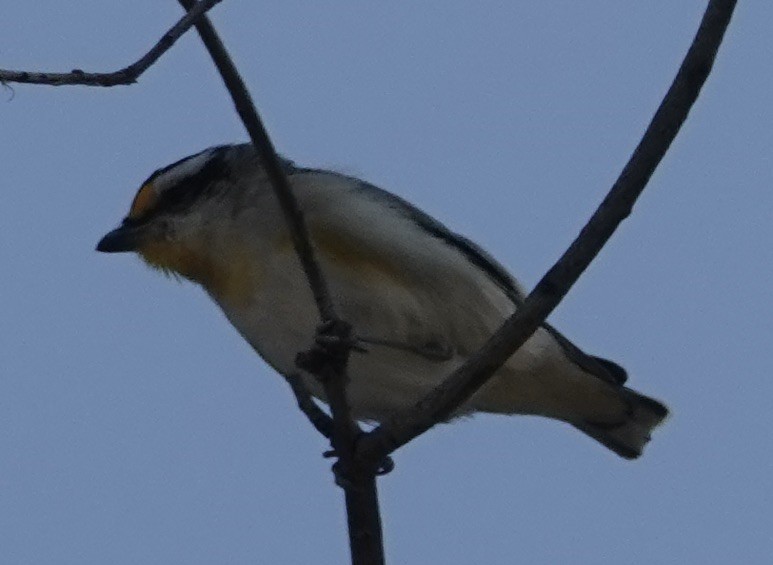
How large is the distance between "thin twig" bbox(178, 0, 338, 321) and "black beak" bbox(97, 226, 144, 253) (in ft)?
7.77

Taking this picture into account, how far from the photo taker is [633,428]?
773 centimetres

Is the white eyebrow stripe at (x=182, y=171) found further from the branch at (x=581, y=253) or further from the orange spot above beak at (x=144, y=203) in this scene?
the branch at (x=581, y=253)

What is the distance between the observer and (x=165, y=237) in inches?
270

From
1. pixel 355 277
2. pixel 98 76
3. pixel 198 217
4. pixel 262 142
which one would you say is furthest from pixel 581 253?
pixel 198 217

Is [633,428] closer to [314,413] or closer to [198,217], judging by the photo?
[198,217]

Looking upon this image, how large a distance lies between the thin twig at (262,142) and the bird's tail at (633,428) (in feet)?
10.8

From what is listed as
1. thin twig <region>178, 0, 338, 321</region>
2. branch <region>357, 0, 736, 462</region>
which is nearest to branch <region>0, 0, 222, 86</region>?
thin twig <region>178, 0, 338, 321</region>

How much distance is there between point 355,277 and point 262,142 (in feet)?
6.14

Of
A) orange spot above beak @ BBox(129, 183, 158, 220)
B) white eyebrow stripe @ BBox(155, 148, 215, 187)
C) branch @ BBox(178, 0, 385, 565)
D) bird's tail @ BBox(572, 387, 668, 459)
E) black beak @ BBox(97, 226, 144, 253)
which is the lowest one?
branch @ BBox(178, 0, 385, 565)

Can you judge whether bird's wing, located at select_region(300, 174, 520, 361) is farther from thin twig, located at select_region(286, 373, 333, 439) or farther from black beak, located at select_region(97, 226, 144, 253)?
black beak, located at select_region(97, 226, 144, 253)

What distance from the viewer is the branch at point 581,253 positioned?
4074 mm

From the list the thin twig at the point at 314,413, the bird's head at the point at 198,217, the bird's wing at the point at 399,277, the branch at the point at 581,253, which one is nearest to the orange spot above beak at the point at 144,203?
the bird's head at the point at 198,217

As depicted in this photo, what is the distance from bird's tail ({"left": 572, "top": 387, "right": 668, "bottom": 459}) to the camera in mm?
7648

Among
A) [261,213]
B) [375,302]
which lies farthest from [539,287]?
[261,213]
